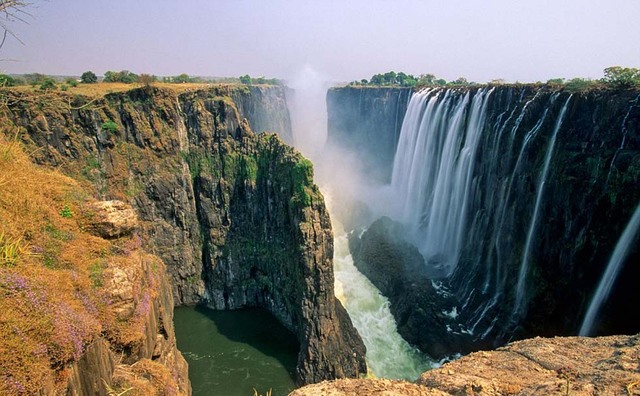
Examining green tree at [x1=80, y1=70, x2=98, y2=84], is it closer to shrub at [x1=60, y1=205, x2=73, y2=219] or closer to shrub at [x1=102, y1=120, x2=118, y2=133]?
shrub at [x1=102, y1=120, x2=118, y2=133]

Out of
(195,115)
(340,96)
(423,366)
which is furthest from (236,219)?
(340,96)

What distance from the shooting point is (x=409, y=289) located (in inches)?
1160

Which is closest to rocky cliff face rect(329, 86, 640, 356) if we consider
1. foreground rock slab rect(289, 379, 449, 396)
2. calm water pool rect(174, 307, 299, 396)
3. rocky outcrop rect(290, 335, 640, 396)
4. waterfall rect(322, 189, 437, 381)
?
waterfall rect(322, 189, 437, 381)

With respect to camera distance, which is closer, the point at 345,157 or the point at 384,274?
the point at 384,274

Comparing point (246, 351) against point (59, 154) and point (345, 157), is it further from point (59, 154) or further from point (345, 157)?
point (345, 157)

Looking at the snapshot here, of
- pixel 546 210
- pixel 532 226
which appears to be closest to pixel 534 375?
pixel 546 210

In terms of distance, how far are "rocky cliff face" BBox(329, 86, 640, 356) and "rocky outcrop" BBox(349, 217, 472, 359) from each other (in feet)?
3.45

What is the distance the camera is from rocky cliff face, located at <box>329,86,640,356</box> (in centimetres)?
1742

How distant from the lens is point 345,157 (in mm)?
65375

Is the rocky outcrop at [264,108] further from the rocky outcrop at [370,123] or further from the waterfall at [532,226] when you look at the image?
the waterfall at [532,226]

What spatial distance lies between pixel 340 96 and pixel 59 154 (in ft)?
169

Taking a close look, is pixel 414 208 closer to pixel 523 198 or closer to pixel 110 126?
pixel 523 198

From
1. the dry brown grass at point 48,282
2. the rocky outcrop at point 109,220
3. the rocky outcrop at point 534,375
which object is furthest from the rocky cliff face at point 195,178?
the rocky outcrop at point 534,375

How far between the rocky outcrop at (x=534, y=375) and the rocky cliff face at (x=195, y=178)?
1988 cm
